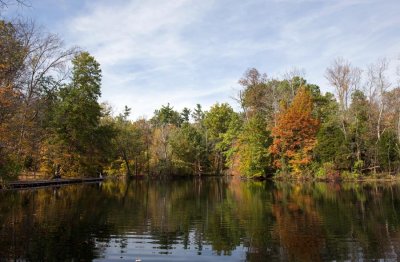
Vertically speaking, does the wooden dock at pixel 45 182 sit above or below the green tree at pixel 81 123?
below

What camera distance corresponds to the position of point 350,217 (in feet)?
55.7

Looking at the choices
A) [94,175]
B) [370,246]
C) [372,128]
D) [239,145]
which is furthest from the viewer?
[239,145]

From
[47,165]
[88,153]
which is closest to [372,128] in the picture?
[88,153]

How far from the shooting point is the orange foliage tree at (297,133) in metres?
49.9

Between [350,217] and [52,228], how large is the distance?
41.7 ft

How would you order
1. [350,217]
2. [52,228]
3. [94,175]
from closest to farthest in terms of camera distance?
1. [52,228]
2. [350,217]
3. [94,175]

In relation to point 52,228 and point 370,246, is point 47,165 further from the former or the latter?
point 370,246

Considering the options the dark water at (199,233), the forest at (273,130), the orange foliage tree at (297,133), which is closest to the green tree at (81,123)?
the forest at (273,130)

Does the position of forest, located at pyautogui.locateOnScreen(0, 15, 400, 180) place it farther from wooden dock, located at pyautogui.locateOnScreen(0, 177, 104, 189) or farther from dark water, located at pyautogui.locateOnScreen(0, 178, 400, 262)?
dark water, located at pyautogui.locateOnScreen(0, 178, 400, 262)

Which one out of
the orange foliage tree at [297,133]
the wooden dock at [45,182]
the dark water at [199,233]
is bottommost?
Answer: the dark water at [199,233]

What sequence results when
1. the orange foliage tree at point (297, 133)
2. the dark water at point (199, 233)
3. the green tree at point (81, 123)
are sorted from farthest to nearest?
the orange foliage tree at point (297, 133), the green tree at point (81, 123), the dark water at point (199, 233)

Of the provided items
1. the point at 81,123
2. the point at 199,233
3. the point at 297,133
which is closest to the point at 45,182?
the point at 81,123

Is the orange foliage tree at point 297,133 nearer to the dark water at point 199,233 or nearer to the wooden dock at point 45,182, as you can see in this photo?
the wooden dock at point 45,182

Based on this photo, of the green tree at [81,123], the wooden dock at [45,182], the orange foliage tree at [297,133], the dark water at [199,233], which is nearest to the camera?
the dark water at [199,233]
